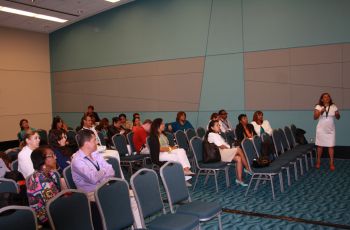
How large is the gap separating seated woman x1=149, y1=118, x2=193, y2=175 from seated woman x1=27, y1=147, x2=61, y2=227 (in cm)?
277

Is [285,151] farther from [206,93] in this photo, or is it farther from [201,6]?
[201,6]

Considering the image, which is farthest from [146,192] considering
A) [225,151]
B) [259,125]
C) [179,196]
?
[259,125]

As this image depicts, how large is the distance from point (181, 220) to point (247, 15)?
26.4ft

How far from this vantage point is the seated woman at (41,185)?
329 centimetres

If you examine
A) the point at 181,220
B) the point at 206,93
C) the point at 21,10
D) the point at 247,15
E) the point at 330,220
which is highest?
the point at 21,10

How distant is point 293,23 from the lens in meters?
9.38

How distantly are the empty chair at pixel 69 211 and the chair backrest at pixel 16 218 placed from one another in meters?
0.14

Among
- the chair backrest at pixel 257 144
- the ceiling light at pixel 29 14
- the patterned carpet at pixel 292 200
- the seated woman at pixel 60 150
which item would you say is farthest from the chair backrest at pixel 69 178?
the ceiling light at pixel 29 14

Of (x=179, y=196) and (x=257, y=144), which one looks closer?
(x=179, y=196)

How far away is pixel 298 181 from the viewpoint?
6.56m

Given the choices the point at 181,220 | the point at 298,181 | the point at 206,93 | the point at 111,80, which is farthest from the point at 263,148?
the point at 111,80

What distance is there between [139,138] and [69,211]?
4816mm

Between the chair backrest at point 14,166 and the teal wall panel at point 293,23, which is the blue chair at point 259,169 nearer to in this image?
the chair backrest at point 14,166

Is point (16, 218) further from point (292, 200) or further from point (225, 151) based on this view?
point (225, 151)
